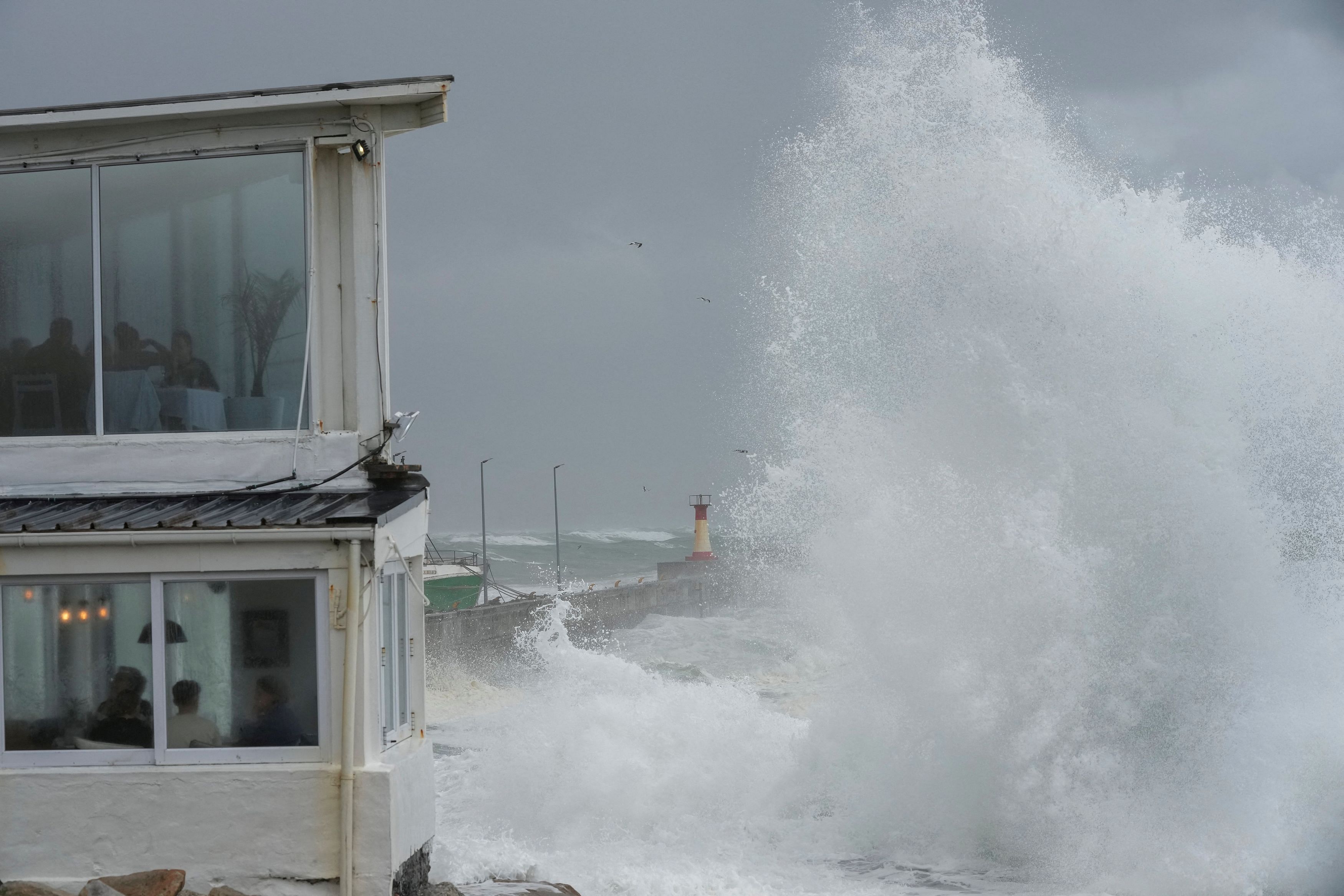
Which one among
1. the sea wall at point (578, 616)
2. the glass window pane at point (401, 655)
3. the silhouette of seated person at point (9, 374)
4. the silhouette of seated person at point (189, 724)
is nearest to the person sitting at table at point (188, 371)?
the silhouette of seated person at point (9, 374)

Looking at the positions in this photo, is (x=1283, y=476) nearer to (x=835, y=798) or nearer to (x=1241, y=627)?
(x=1241, y=627)

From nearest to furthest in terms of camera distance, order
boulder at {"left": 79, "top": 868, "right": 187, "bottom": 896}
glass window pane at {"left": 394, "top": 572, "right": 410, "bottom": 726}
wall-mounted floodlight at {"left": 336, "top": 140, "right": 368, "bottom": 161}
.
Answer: boulder at {"left": 79, "top": 868, "right": 187, "bottom": 896} < glass window pane at {"left": 394, "top": 572, "right": 410, "bottom": 726} < wall-mounted floodlight at {"left": 336, "top": 140, "right": 368, "bottom": 161}

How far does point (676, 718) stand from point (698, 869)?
4.47 metres

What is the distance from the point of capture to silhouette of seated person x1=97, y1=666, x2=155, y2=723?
627 centimetres

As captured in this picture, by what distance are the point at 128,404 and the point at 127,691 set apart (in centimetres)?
200

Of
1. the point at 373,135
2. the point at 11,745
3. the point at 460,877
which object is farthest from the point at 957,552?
the point at 11,745

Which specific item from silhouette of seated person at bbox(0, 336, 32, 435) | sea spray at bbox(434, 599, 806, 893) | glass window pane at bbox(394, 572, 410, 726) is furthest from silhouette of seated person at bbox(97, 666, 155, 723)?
sea spray at bbox(434, 599, 806, 893)

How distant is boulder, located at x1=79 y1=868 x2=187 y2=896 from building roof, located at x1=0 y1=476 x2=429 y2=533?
1.77m

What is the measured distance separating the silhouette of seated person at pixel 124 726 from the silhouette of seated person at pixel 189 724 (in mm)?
125

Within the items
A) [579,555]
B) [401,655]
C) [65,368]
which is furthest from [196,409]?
[579,555]

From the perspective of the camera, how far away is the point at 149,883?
594cm

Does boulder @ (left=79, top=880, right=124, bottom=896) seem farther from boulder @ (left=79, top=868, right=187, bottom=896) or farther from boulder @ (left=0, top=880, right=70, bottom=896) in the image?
boulder @ (left=0, top=880, right=70, bottom=896)

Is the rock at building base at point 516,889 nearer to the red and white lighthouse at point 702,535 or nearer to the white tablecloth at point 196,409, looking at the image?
the white tablecloth at point 196,409

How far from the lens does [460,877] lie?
8734 mm
